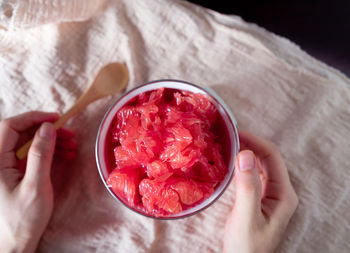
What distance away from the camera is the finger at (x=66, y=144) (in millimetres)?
945

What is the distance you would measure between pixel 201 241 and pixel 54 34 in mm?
826

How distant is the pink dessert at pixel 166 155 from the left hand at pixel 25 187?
0.82 ft

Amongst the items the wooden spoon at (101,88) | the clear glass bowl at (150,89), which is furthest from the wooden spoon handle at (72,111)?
the clear glass bowl at (150,89)

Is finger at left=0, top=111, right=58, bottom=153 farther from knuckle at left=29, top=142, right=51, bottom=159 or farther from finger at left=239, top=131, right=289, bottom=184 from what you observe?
finger at left=239, top=131, right=289, bottom=184

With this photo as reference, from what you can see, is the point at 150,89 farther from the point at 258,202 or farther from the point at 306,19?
the point at 306,19

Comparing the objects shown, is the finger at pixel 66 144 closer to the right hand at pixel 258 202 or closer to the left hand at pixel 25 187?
the left hand at pixel 25 187

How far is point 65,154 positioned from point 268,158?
624 mm

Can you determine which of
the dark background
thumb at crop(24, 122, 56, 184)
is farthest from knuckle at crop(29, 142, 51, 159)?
the dark background

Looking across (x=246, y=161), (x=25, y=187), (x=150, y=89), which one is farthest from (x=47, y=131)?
(x=246, y=161)

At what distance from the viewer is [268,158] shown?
0.88 m

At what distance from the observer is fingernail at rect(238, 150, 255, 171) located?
71cm

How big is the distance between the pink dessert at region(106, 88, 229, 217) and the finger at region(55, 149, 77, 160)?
30cm

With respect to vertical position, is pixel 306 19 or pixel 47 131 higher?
pixel 306 19

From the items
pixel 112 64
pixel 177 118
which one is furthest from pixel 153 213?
pixel 112 64
